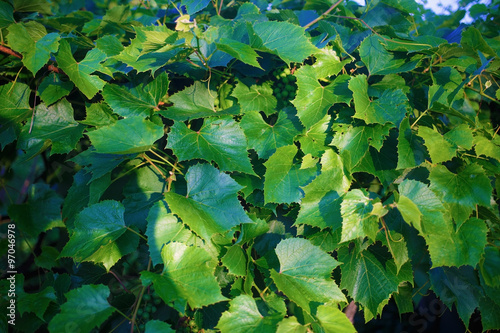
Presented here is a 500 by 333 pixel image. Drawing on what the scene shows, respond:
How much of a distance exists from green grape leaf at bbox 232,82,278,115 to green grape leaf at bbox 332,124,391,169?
0.32m

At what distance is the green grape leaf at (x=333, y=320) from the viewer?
109 centimetres

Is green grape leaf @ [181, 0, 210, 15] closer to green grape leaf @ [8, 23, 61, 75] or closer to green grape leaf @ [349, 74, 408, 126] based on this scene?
green grape leaf @ [8, 23, 61, 75]

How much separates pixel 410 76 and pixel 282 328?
1238mm

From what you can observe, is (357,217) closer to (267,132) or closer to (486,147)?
(267,132)

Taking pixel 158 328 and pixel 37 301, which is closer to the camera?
pixel 158 328

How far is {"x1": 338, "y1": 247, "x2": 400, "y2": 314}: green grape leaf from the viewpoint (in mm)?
1235

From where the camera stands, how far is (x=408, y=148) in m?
1.21

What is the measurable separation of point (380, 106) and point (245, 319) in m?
0.91

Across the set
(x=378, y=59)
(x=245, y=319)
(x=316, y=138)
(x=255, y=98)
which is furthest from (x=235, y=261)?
(x=378, y=59)

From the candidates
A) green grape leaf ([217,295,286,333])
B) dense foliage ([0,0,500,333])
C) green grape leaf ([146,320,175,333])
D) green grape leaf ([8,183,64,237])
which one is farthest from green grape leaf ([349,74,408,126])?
green grape leaf ([8,183,64,237])

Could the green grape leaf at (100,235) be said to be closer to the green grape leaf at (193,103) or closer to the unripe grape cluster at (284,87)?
the green grape leaf at (193,103)

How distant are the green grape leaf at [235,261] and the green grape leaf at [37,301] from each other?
0.72 metres

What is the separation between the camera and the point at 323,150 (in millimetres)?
1281

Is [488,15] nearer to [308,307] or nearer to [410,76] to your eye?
[410,76]
